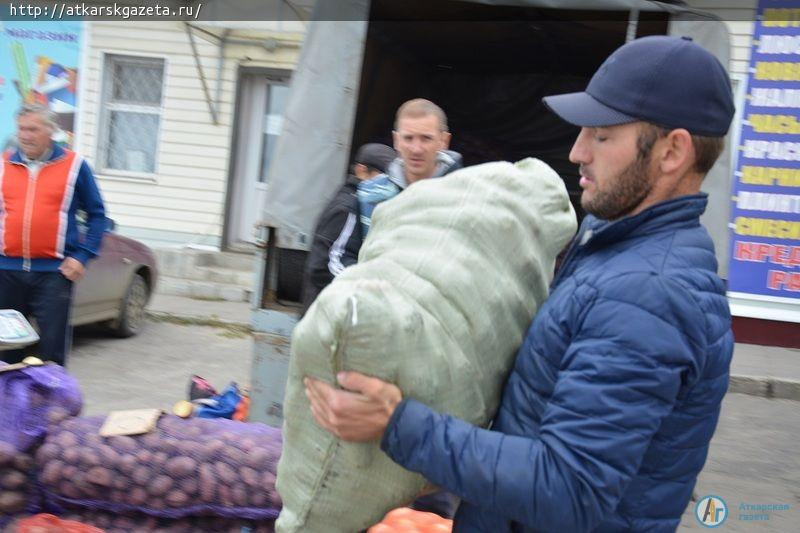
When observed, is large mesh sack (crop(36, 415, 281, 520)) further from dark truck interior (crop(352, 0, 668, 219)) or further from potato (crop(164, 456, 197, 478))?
dark truck interior (crop(352, 0, 668, 219))

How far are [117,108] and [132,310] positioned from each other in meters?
5.67

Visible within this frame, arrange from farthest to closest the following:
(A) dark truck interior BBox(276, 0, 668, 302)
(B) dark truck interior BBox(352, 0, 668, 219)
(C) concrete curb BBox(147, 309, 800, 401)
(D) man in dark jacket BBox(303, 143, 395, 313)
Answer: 1. (C) concrete curb BBox(147, 309, 800, 401)
2. (B) dark truck interior BBox(352, 0, 668, 219)
3. (A) dark truck interior BBox(276, 0, 668, 302)
4. (D) man in dark jacket BBox(303, 143, 395, 313)

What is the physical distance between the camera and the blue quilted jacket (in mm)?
1270

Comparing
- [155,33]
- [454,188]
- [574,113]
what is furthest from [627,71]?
[155,33]

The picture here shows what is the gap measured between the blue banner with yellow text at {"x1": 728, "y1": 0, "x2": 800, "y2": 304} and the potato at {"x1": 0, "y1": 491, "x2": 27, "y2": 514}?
28.8 ft

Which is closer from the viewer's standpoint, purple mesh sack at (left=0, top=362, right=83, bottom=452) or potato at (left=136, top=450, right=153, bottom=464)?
potato at (left=136, top=450, right=153, bottom=464)

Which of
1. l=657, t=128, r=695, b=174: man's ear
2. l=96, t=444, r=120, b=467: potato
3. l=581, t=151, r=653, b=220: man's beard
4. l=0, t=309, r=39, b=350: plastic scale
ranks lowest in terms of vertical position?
l=96, t=444, r=120, b=467: potato

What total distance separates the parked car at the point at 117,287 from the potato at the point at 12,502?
4.33m

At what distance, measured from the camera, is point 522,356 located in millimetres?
1489

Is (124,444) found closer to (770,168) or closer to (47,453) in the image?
(47,453)

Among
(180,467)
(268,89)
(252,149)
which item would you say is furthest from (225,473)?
(268,89)

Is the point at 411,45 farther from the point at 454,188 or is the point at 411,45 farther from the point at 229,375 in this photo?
the point at 454,188

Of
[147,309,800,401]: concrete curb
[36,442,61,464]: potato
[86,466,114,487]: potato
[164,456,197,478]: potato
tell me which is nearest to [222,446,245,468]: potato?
[164,456,197,478]: potato

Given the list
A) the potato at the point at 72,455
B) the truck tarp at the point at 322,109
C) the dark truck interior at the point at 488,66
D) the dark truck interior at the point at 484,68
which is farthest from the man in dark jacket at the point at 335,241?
the dark truck interior at the point at 488,66
